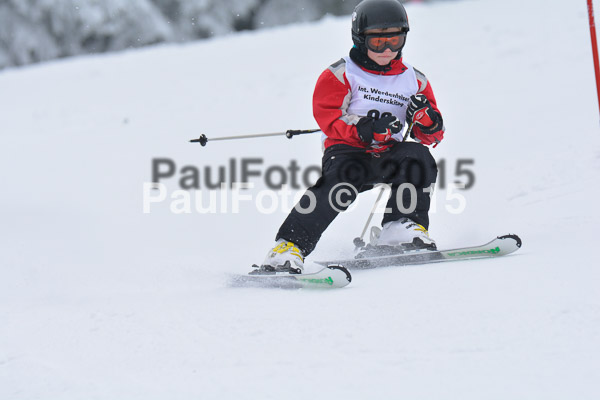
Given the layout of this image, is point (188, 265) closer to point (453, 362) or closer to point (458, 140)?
point (453, 362)

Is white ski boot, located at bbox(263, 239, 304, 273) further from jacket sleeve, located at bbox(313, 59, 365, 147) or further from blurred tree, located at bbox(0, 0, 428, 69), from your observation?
blurred tree, located at bbox(0, 0, 428, 69)

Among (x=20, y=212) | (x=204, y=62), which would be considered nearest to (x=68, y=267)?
(x=20, y=212)

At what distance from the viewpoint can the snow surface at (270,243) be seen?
2199mm

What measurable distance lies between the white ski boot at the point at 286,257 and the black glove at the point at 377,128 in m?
0.72

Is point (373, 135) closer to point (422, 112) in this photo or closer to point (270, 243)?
point (422, 112)

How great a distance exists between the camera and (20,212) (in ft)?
20.4

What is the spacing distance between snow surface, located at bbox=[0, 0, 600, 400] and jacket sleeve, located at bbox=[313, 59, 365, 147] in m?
0.86

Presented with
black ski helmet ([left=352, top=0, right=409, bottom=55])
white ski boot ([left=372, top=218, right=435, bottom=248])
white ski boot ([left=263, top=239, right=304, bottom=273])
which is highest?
black ski helmet ([left=352, top=0, right=409, bottom=55])

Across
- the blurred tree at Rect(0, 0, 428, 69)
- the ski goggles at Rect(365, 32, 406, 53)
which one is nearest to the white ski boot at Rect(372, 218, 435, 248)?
the ski goggles at Rect(365, 32, 406, 53)

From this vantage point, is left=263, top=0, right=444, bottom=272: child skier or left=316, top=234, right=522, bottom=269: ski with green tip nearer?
left=316, top=234, right=522, bottom=269: ski with green tip

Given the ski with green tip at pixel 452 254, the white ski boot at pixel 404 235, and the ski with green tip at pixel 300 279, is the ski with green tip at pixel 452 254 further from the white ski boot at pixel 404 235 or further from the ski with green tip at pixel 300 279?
the ski with green tip at pixel 300 279

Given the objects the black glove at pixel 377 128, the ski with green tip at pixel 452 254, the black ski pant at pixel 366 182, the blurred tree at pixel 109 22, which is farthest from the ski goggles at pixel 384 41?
the blurred tree at pixel 109 22

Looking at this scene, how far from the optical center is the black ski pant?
3.70 m

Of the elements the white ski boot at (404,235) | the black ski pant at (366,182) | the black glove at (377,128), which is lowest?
the white ski boot at (404,235)
